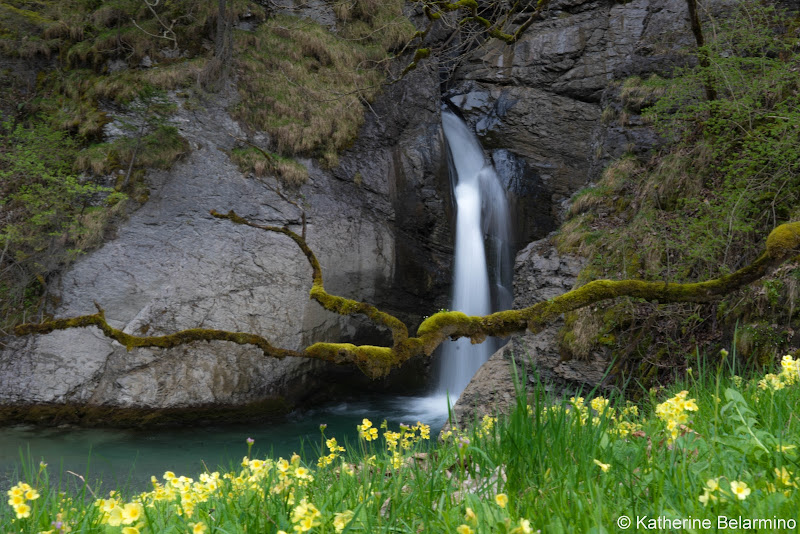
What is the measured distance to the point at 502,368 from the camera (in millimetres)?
7418

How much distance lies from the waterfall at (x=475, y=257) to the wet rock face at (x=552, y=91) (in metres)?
0.78

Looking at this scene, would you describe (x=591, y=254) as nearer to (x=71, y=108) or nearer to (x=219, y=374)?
(x=219, y=374)

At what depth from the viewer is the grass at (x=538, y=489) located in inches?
46.4

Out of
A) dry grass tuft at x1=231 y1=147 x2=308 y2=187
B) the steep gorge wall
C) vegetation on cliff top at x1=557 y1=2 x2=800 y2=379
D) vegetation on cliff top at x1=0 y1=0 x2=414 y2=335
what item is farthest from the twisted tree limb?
dry grass tuft at x1=231 y1=147 x2=308 y2=187

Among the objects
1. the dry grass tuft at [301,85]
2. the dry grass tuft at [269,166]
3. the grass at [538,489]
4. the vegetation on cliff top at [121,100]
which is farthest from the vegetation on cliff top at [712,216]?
the dry grass tuft at [301,85]

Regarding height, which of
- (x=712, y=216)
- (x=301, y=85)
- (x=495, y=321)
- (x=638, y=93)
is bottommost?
(x=495, y=321)

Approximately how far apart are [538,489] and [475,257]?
39.2ft

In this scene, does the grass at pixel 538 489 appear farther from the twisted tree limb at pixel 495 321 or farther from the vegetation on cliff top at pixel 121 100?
the vegetation on cliff top at pixel 121 100

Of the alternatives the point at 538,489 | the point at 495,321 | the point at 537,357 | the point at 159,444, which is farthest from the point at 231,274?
the point at 538,489

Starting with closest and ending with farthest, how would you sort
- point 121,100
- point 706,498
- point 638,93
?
point 706,498 → point 638,93 → point 121,100

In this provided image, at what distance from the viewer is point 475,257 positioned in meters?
13.3

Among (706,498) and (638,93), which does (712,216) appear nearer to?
(638,93)

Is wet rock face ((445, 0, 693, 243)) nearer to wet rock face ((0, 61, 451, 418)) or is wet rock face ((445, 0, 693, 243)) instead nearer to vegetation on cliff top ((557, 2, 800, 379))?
wet rock face ((0, 61, 451, 418))

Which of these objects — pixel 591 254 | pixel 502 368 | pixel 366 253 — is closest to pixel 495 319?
pixel 502 368
